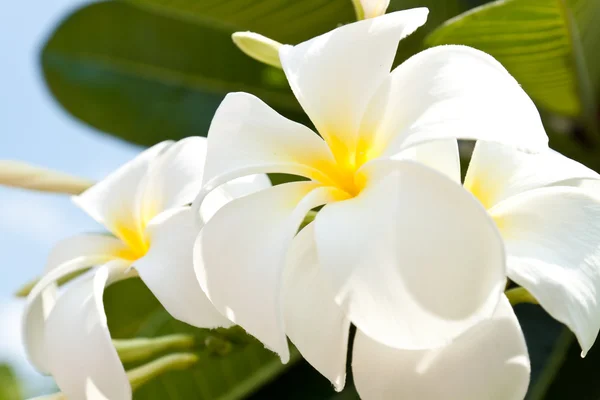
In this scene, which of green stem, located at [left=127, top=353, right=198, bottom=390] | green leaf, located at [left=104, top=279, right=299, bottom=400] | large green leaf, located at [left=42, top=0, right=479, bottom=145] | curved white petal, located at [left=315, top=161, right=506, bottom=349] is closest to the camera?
curved white petal, located at [left=315, top=161, right=506, bottom=349]

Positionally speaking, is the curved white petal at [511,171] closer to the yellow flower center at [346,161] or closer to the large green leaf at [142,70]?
the yellow flower center at [346,161]

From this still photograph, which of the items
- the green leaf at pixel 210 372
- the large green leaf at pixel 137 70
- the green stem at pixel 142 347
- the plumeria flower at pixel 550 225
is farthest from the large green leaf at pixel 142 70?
the plumeria flower at pixel 550 225

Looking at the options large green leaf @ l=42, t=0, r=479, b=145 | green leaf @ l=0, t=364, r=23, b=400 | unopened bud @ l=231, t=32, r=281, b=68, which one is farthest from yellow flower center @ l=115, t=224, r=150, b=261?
green leaf @ l=0, t=364, r=23, b=400

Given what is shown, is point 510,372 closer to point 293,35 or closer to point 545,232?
point 545,232

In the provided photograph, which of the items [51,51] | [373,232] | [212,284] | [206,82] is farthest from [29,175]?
[51,51]

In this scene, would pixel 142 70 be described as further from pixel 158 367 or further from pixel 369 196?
pixel 369 196

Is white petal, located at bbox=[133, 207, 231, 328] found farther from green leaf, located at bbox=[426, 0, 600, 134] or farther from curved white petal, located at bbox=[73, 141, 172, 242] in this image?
green leaf, located at bbox=[426, 0, 600, 134]

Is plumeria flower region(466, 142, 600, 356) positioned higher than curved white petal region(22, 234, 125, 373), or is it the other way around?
plumeria flower region(466, 142, 600, 356)
